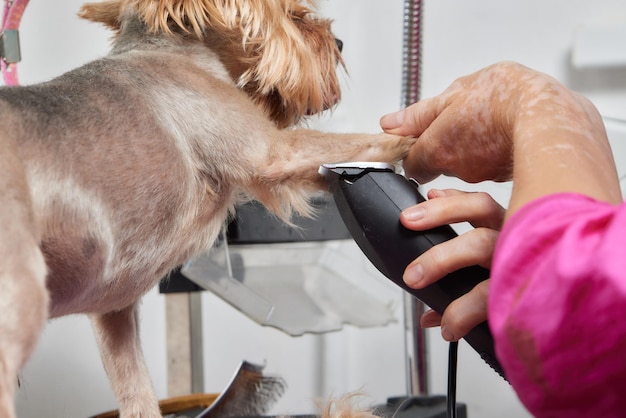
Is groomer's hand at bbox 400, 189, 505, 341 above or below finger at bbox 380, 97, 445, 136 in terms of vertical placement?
below

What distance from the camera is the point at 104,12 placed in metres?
0.83

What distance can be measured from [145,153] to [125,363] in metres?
0.25

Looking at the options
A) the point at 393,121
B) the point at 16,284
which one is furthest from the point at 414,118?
the point at 16,284

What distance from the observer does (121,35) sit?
0.80m

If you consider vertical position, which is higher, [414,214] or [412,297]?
[414,214]

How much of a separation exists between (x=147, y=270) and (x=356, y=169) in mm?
211

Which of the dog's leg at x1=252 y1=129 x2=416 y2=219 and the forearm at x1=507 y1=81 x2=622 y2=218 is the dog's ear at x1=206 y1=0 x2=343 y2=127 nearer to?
the dog's leg at x1=252 y1=129 x2=416 y2=219

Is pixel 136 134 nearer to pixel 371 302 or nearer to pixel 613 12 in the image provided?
pixel 371 302

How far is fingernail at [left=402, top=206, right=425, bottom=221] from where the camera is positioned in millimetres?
510

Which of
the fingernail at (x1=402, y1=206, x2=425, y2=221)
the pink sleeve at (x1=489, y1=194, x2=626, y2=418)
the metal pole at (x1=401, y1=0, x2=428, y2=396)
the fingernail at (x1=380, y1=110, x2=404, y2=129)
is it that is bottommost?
the metal pole at (x1=401, y1=0, x2=428, y2=396)

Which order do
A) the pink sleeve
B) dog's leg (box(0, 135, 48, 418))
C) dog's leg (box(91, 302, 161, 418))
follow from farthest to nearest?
dog's leg (box(91, 302, 161, 418)) → dog's leg (box(0, 135, 48, 418)) → the pink sleeve

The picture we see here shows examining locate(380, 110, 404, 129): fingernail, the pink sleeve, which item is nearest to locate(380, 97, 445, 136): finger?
locate(380, 110, 404, 129): fingernail

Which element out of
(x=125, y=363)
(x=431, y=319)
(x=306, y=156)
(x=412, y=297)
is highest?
(x=306, y=156)

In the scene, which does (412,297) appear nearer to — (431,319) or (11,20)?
(431,319)
